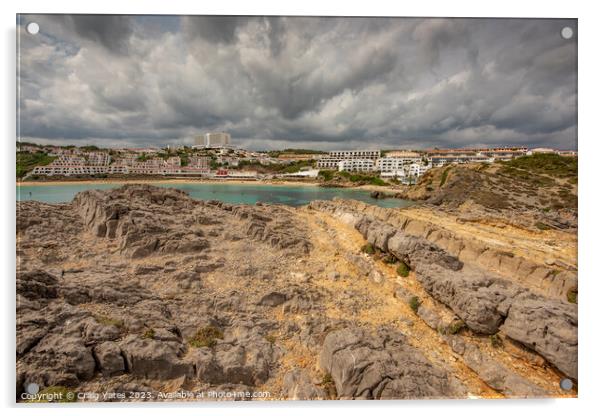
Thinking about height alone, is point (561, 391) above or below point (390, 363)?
below

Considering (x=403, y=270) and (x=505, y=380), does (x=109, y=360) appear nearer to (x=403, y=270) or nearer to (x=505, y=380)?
(x=505, y=380)

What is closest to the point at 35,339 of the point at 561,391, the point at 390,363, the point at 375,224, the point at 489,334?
the point at 390,363

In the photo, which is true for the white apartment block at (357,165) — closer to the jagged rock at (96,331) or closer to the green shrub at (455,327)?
the green shrub at (455,327)

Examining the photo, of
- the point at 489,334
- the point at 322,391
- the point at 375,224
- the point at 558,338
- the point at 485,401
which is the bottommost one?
the point at 485,401

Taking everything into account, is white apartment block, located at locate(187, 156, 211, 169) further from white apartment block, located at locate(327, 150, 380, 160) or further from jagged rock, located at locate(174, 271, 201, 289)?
white apartment block, located at locate(327, 150, 380, 160)

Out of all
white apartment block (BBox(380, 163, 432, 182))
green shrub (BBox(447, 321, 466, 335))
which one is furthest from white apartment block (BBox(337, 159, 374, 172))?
green shrub (BBox(447, 321, 466, 335))

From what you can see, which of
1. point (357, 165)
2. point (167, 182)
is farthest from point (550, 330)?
point (357, 165)

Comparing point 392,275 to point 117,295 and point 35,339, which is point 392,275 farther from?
point 35,339
